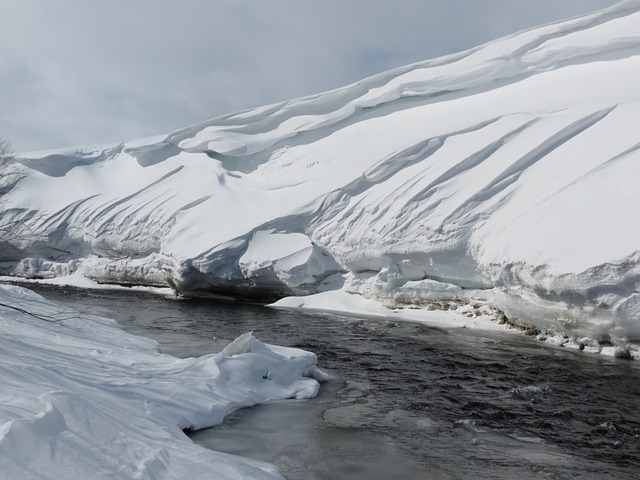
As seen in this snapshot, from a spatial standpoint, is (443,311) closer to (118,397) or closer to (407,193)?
(407,193)

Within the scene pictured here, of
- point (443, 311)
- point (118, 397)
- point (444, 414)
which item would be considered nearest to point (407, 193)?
point (443, 311)

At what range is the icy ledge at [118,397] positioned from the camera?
2.79m

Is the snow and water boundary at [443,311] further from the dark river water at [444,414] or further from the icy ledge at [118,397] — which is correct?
the icy ledge at [118,397]

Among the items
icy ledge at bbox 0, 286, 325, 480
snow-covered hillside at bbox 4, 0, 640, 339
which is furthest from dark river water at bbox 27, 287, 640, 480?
snow-covered hillside at bbox 4, 0, 640, 339

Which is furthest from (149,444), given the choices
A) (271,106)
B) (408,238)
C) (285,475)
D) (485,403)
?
(271,106)

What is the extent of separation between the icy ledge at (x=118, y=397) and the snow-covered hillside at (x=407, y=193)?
445cm

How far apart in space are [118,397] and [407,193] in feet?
43.7

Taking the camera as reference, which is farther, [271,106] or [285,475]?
[271,106]

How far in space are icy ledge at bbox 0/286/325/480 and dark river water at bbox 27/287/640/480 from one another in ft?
1.26

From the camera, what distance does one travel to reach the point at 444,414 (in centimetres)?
579

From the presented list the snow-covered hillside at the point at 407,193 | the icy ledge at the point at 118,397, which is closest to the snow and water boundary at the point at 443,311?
the snow-covered hillside at the point at 407,193

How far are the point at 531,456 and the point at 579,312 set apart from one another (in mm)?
5717

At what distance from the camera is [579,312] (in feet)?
31.4

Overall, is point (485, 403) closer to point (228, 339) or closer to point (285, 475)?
point (285, 475)
